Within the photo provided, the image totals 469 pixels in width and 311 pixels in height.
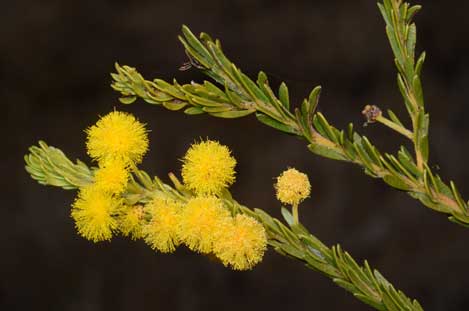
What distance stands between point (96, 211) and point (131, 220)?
0.09 ft

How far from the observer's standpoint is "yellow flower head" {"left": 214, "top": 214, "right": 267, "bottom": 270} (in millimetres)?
513

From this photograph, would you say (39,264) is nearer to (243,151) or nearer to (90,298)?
(90,298)

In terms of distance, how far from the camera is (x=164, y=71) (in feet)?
6.67

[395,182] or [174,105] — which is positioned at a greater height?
[174,105]

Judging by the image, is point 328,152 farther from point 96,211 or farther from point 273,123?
point 96,211

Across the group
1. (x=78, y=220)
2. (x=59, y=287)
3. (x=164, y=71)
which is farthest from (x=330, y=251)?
(x=59, y=287)

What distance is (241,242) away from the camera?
509 millimetres

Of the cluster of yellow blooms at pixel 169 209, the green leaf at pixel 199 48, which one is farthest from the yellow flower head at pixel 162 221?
the green leaf at pixel 199 48

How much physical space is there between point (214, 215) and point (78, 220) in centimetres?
12

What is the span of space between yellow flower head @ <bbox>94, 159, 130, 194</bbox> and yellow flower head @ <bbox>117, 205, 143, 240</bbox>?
0.08ft

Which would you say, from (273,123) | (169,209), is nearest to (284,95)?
(273,123)

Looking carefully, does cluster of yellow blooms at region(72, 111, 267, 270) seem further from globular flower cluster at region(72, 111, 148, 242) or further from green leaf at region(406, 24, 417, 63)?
green leaf at region(406, 24, 417, 63)

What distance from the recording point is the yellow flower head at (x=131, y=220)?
54 centimetres

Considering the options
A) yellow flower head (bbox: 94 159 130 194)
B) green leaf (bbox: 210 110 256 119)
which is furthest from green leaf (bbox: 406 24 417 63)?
yellow flower head (bbox: 94 159 130 194)
